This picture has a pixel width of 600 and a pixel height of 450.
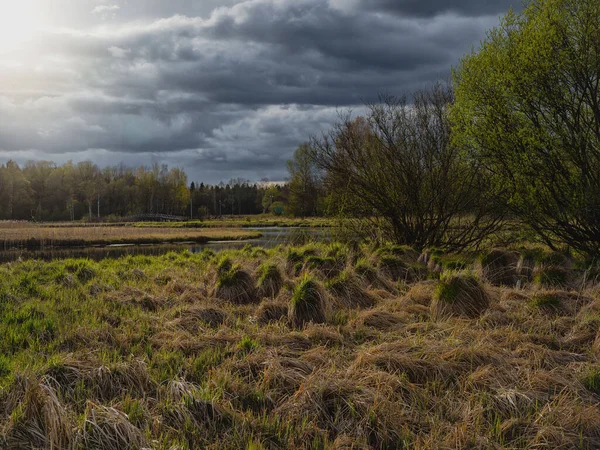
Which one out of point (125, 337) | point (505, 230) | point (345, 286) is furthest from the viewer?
point (505, 230)

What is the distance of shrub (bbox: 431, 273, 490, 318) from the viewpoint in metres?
6.23

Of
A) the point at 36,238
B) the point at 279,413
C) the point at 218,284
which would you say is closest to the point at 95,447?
the point at 279,413

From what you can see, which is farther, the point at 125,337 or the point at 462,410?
the point at 125,337

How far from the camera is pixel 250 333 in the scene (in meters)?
5.52

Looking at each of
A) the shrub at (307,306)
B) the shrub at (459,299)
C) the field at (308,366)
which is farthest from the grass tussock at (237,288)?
the shrub at (459,299)

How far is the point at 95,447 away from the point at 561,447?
10.4 ft

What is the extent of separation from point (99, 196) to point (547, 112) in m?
84.6

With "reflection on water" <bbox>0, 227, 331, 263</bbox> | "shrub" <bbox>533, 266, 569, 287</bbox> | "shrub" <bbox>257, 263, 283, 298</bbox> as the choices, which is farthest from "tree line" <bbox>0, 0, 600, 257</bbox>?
"shrub" <bbox>257, 263, 283, 298</bbox>

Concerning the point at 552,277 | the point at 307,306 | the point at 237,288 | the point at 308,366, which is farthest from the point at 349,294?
the point at 552,277

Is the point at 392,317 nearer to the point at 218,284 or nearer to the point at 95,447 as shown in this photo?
the point at 218,284

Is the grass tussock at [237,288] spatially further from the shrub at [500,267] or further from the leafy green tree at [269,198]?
the leafy green tree at [269,198]

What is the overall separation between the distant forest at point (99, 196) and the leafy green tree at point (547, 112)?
214 ft

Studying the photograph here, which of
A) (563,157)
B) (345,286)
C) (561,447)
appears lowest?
(561,447)

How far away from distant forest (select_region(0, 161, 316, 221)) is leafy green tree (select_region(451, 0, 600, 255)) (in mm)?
65278
